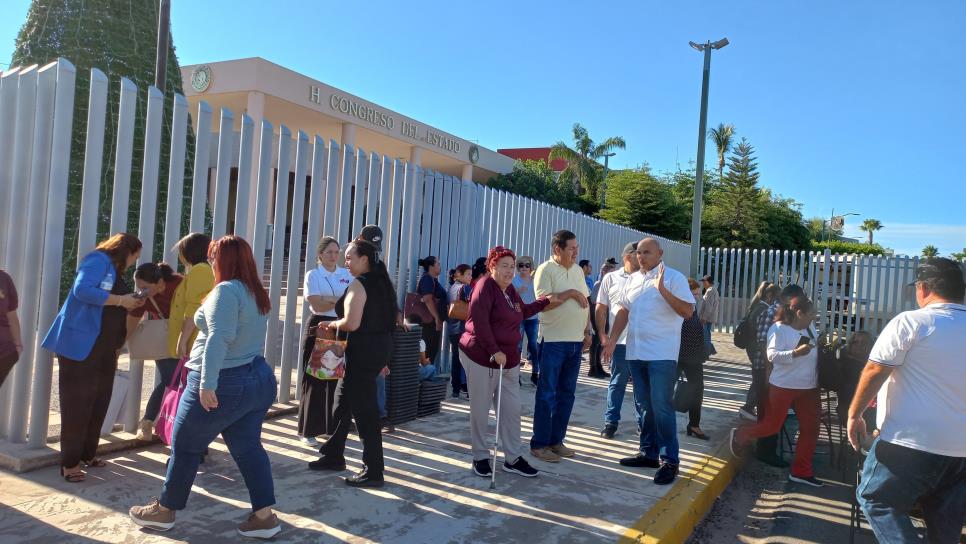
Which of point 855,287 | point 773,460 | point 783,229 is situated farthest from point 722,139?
point 773,460

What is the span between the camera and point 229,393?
333cm

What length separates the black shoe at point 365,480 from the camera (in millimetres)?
4285

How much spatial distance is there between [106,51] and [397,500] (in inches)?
361

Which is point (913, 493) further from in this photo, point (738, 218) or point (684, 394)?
point (738, 218)

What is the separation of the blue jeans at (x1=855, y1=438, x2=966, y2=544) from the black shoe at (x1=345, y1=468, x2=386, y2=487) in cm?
280

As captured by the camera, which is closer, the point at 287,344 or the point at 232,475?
the point at 232,475

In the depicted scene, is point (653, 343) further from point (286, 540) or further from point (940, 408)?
point (286, 540)

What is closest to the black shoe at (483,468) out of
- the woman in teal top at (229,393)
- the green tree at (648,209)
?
the woman in teal top at (229,393)

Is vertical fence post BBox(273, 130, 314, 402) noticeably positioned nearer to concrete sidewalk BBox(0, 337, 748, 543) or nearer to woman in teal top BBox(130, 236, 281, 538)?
concrete sidewalk BBox(0, 337, 748, 543)

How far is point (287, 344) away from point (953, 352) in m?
5.16

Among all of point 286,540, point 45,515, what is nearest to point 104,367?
point 45,515

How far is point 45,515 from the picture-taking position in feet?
11.8

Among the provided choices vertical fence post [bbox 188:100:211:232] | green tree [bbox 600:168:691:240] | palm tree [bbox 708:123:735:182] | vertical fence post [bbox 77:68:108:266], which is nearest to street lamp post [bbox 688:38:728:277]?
vertical fence post [bbox 188:100:211:232]

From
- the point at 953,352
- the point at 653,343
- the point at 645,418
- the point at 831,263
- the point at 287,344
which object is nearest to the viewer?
the point at 953,352
